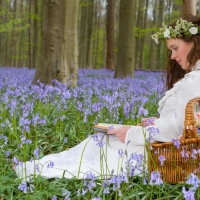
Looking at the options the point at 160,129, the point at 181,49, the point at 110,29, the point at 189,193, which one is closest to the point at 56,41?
the point at 181,49

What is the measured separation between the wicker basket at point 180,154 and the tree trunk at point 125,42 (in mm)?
9196

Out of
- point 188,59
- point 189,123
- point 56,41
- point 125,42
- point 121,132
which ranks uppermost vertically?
point 125,42

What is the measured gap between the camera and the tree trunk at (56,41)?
773 centimetres

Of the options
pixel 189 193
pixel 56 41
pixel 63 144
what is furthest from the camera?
pixel 56 41

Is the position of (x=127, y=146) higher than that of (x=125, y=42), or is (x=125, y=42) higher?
(x=125, y=42)

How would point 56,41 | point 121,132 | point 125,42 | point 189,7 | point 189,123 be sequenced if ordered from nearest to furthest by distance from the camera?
point 189,123 → point 121,132 → point 56,41 → point 189,7 → point 125,42

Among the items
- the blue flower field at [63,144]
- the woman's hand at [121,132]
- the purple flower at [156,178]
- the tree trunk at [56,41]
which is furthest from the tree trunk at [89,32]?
the purple flower at [156,178]

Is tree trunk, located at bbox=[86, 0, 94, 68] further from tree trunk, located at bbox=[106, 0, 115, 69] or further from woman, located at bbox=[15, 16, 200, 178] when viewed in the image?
woman, located at bbox=[15, 16, 200, 178]

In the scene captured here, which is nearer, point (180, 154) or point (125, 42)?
point (180, 154)

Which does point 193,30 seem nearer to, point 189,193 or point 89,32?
point 189,193

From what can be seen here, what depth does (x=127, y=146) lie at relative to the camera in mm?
3102

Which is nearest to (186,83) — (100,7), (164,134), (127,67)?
(164,134)

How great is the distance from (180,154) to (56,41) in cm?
560

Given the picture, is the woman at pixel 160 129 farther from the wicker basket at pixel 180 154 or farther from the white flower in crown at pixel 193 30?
the wicker basket at pixel 180 154
